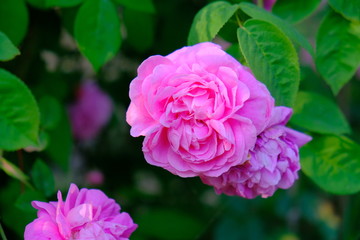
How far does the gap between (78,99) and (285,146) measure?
1086 millimetres

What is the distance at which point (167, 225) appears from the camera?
161cm

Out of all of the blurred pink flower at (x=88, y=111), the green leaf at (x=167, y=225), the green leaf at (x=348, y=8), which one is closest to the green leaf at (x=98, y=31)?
the green leaf at (x=348, y=8)

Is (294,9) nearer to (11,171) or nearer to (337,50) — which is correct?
(337,50)

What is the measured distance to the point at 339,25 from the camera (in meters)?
1.01

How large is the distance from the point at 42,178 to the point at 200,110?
1.16 feet

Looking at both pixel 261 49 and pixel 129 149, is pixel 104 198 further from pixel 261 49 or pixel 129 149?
pixel 129 149

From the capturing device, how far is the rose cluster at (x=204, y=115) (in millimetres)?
779

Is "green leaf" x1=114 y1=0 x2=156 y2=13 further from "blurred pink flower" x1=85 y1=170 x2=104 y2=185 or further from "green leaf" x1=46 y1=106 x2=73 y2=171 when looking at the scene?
"blurred pink flower" x1=85 y1=170 x2=104 y2=185

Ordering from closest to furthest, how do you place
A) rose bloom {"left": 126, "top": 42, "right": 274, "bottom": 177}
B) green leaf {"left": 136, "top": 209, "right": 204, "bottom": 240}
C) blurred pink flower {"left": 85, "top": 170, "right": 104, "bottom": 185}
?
1. rose bloom {"left": 126, "top": 42, "right": 274, "bottom": 177}
2. green leaf {"left": 136, "top": 209, "right": 204, "bottom": 240}
3. blurred pink flower {"left": 85, "top": 170, "right": 104, "bottom": 185}

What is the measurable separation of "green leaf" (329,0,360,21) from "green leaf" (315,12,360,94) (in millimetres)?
15

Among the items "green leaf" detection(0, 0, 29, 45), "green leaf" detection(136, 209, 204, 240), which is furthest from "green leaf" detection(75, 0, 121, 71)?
"green leaf" detection(136, 209, 204, 240)

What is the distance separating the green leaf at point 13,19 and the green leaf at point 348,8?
505 mm

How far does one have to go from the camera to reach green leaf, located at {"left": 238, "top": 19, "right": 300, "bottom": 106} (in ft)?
2.77

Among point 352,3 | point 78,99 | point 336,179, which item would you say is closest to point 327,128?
point 336,179
